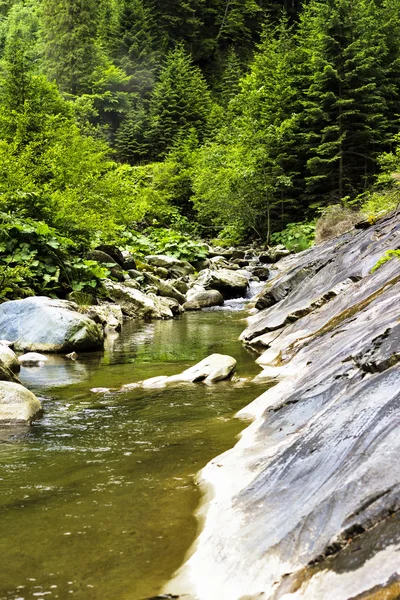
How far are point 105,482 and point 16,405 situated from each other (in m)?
2.15

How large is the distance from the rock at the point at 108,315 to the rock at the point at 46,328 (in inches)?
93.8

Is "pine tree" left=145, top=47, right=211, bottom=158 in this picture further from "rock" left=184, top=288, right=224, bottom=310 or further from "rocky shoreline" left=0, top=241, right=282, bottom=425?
"rock" left=184, top=288, right=224, bottom=310

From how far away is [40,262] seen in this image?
601 inches

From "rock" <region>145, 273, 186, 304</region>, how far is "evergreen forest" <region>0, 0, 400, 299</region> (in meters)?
2.14

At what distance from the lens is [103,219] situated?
2008 centimetres

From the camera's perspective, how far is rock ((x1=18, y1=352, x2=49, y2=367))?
32.7 feet

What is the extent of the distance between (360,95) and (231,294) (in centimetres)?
1783

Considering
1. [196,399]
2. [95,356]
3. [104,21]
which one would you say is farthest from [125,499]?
[104,21]

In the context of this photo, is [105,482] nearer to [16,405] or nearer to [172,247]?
[16,405]

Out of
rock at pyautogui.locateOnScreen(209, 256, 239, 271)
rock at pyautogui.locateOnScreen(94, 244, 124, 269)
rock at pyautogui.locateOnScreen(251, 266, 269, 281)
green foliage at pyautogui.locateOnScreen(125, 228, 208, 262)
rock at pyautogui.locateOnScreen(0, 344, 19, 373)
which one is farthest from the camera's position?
green foliage at pyautogui.locateOnScreen(125, 228, 208, 262)

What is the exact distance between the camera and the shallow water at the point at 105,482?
321 centimetres

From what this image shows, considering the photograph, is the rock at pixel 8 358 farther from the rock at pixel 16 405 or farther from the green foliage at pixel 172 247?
the green foliage at pixel 172 247

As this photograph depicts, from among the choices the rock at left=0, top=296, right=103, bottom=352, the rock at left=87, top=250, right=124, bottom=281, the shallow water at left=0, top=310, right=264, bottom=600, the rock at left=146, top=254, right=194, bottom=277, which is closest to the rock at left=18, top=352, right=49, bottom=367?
the rock at left=0, top=296, right=103, bottom=352

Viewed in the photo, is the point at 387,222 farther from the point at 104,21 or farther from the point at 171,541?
the point at 104,21
